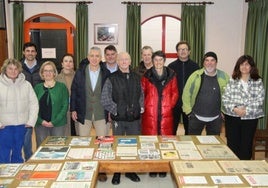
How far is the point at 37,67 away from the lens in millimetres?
3592

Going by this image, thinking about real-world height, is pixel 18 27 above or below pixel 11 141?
above

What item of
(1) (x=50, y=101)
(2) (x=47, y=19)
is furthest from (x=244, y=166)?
(2) (x=47, y=19)

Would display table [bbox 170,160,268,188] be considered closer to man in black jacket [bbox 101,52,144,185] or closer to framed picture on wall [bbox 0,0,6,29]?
man in black jacket [bbox 101,52,144,185]

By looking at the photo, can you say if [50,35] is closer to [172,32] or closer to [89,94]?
[172,32]

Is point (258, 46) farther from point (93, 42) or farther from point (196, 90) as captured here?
point (93, 42)

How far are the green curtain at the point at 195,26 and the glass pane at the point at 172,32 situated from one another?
18 centimetres

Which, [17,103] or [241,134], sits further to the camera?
[241,134]

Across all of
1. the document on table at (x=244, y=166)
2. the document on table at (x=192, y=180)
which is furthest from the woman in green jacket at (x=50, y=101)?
the document on table at (x=244, y=166)

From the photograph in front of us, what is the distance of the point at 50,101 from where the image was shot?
315cm

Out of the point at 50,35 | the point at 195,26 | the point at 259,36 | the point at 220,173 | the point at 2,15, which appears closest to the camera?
the point at 220,173

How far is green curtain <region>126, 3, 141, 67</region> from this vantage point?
18.9 ft

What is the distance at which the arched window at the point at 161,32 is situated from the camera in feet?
19.7

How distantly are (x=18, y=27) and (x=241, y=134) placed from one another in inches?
181

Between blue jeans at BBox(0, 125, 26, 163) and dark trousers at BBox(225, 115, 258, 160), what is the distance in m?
2.25
